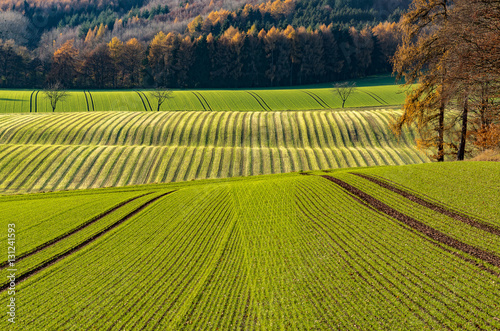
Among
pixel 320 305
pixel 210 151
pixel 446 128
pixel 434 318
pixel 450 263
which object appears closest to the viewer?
pixel 434 318

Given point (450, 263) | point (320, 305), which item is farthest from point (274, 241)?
point (450, 263)

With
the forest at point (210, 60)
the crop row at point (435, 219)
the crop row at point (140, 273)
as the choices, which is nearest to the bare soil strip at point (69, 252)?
the crop row at point (140, 273)

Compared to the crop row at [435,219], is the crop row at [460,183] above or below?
above

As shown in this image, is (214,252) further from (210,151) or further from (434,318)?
(210,151)

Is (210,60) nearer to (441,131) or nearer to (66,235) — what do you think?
(441,131)

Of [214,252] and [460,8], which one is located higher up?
[460,8]

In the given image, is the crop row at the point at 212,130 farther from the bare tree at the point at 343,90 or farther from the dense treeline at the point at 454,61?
the bare tree at the point at 343,90
